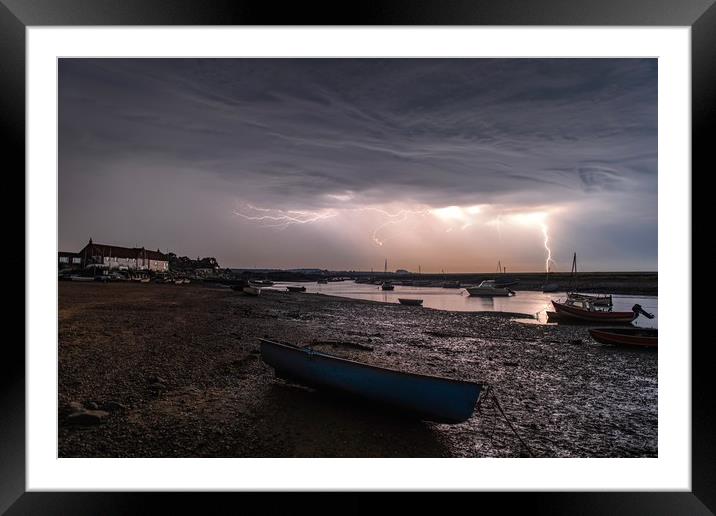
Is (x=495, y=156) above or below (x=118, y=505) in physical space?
above

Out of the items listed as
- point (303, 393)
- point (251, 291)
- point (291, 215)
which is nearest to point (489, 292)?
point (251, 291)

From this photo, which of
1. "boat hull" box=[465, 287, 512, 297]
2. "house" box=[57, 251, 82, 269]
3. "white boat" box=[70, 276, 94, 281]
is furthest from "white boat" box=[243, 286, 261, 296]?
"boat hull" box=[465, 287, 512, 297]

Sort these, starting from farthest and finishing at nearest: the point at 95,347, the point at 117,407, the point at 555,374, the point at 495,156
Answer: the point at 495,156 → the point at 555,374 → the point at 95,347 → the point at 117,407

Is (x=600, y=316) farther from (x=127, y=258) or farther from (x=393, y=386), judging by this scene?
(x=127, y=258)

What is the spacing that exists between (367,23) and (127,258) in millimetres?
12722

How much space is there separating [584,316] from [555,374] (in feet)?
18.9

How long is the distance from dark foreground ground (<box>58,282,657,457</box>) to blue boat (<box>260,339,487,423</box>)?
260 mm

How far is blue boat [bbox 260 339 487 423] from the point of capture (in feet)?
11.1

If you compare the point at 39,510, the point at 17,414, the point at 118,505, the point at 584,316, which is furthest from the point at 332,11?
the point at 584,316

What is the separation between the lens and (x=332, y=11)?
94.0 inches

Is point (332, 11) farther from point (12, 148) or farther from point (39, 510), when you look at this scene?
point (39, 510)

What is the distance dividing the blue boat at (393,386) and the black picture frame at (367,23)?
0.92 meters

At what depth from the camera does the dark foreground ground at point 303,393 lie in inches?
135

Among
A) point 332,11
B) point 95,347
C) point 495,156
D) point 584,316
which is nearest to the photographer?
point 332,11
